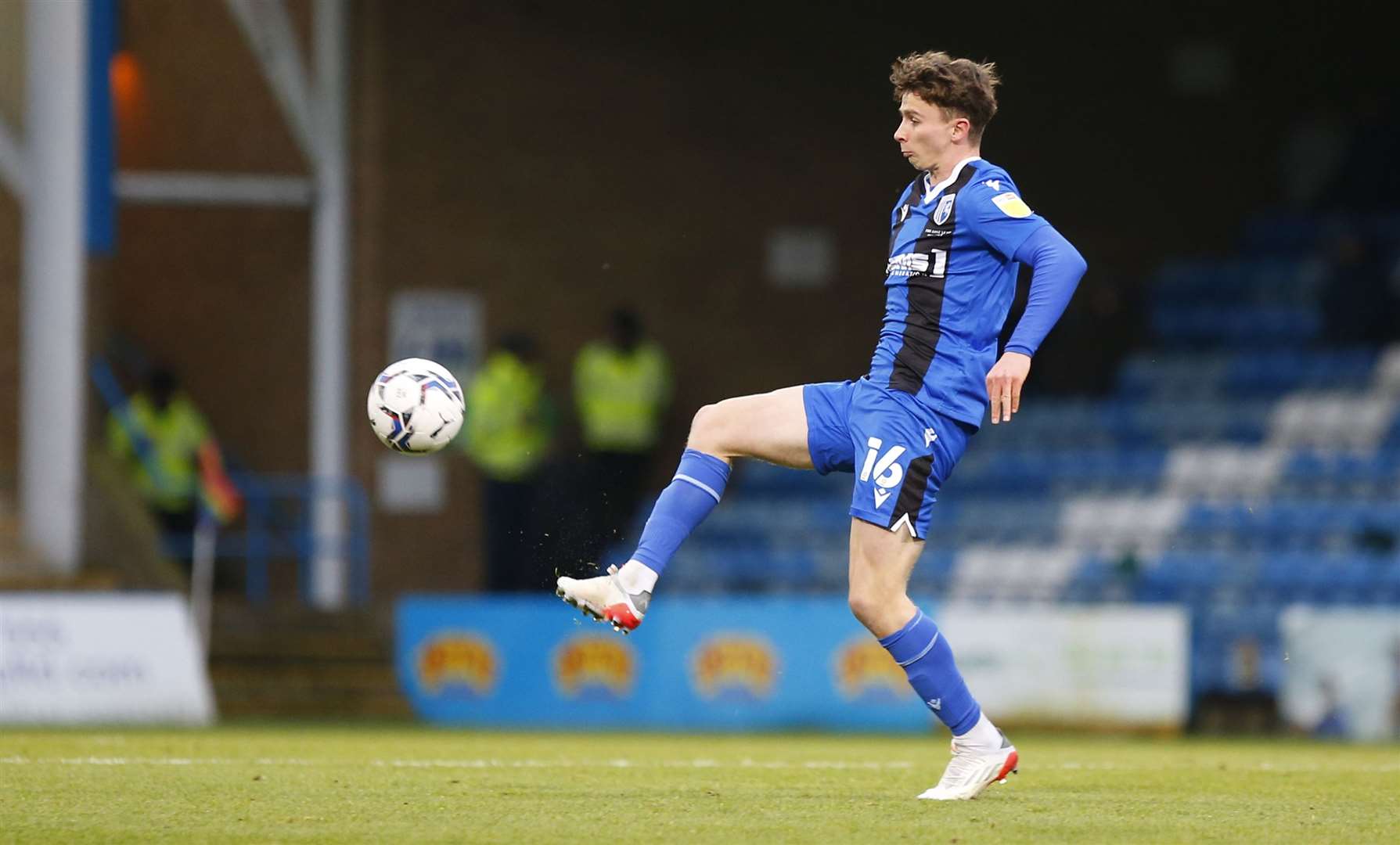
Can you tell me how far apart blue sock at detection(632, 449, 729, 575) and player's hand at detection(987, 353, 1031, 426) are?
797 mm

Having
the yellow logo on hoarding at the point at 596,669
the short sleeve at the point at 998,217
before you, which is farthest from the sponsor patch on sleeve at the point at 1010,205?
the yellow logo on hoarding at the point at 596,669

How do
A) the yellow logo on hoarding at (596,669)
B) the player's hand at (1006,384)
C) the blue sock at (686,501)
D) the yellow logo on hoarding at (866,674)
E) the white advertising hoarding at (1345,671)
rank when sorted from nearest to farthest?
the player's hand at (1006,384), the blue sock at (686,501), the white advertising hoarding at (1345,671), the yellow logo on hoarding at (866,674), the yellow logo on hoarding at (596,669)

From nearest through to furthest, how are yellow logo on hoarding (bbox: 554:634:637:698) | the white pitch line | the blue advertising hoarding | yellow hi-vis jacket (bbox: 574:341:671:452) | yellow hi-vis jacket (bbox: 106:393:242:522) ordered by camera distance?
1. the white pitch line
2. the blue advertising hoarding
3. yellow logo on hoarding (bbox: 554:634:637:698)
4. yellow hi-vis jacket (bbox: 574:341:671:452)
5. yellow hi-vis jacket (bbox: 106:393:242:522)

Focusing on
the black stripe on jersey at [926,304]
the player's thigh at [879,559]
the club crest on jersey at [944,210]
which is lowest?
the player's thigh at [879,559]

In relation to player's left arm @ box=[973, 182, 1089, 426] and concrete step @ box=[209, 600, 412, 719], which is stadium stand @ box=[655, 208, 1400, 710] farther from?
player's left arm @ box=[973, 182, 1089, 426]

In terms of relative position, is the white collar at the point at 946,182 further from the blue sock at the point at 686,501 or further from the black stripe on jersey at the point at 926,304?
the blue sock at the point at 686,501

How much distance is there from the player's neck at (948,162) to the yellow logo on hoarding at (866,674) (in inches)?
247

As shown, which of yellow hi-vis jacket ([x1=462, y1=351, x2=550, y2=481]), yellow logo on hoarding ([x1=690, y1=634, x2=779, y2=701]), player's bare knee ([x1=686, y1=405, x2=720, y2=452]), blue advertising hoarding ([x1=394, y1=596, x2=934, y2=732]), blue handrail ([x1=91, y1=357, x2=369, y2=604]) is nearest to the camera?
player's bare knee ([x1=686, y1=405, x2=720, y2=452])

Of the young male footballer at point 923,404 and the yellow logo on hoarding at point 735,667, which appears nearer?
the young male footballer at point 923,404

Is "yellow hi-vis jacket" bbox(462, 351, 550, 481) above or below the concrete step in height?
above

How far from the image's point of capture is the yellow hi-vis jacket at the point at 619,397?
48.9ft

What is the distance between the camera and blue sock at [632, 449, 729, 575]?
6.11m

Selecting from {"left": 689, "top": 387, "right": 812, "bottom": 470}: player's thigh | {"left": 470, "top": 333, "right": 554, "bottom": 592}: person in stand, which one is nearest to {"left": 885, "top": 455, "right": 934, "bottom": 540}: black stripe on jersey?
{"left": 689, "top": 387, "right": 812, "bottom": 470}: player's thigh

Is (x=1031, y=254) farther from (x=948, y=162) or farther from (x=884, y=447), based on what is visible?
(x=884, y=447)
